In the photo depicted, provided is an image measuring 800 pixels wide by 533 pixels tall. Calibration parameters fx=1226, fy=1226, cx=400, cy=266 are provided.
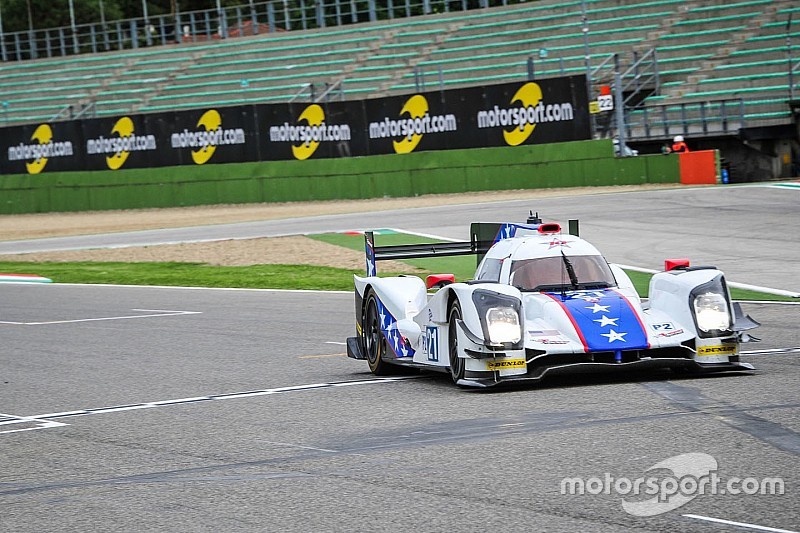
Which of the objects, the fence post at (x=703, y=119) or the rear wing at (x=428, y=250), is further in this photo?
the fence post at (x=703, y=119)

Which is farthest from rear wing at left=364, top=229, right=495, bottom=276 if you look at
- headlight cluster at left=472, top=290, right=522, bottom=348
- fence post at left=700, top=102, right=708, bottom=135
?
fence post at left=700, top=102, right=708, bottom=135

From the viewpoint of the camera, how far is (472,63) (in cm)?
4306

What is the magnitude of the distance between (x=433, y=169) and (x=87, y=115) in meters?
19.3

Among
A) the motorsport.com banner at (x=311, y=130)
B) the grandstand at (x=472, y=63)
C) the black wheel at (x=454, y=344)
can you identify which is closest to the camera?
the black wheel at (x=454, y=344)

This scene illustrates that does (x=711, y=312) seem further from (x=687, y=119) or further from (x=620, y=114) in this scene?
(x=687, y=119)

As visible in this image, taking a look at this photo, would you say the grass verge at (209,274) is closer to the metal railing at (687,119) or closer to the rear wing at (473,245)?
the rear wing at (473,245)

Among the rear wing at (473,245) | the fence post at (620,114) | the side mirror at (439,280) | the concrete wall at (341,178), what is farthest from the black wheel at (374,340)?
the fence post at (620,114)

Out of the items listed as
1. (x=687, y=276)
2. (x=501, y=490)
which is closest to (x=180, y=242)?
(x=687, y=276)

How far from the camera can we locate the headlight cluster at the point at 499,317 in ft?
28.8

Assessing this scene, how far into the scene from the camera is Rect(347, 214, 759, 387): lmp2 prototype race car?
28.8 feet

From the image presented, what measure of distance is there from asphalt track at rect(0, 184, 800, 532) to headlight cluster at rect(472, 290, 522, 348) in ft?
1.36

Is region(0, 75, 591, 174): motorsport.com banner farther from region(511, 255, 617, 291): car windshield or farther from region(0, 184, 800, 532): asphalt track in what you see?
region(511, 255, 617, 291): car windshield

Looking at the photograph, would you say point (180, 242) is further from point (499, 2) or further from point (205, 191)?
point (499, 2)

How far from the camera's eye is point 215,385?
33.9 ft
